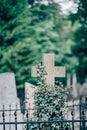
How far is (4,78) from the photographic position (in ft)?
23.8

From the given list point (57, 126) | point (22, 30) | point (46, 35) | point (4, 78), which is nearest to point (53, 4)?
point (46, 35)

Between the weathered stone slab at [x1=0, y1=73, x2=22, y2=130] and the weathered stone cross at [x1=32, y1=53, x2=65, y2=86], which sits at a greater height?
the weathered stone cross at [x1=32, y1=53, x2=65, y2=86]

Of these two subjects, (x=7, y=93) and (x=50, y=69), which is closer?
(x=7, y=93)

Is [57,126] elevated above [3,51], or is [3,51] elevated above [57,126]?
[57,126]

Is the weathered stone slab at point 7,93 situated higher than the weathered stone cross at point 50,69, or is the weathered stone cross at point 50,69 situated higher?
the weathered stone cross at point 50,69

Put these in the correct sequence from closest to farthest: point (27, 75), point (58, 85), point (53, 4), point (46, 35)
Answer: point (58, 85)
point (27, 75)
point (53, 4)
point (46, 35)

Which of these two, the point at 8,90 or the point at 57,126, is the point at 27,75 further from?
the point at 57,126

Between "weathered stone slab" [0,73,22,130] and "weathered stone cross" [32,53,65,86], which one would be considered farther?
"weathered stone cross" [32,53,65,86]

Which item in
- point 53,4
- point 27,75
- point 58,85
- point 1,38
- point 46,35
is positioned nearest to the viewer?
point 58,85

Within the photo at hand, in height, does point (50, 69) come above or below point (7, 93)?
above

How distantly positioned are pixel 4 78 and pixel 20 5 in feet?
20.3

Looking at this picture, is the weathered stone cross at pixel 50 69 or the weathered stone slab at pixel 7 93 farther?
the weathered stone cross at pixel 50 69

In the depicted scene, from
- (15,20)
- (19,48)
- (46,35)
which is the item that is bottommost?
(46,35)

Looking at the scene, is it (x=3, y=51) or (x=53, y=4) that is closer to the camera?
(x=3, y=51)
